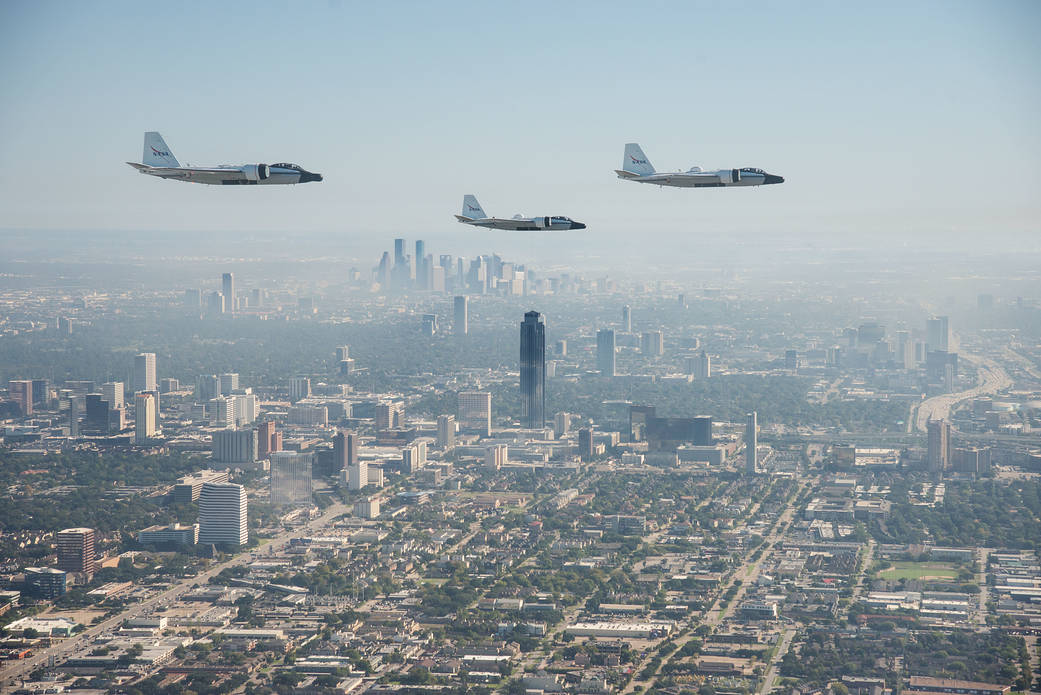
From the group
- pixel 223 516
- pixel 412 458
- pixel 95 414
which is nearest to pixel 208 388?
pixel 95 414

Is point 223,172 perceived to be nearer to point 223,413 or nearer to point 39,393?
point 223,413

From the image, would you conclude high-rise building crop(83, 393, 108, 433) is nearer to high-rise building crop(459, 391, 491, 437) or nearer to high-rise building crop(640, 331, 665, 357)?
high-rise building crop(459, 391, 491, 437)

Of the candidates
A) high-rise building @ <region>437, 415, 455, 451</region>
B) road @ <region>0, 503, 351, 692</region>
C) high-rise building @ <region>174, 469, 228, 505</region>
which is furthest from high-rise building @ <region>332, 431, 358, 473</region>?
high-rise building @ <region>437, 415, 455, 451</region>

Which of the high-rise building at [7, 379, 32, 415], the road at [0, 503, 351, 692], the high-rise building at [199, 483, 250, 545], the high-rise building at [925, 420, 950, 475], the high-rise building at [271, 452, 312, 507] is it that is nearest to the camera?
the road at [0, 503, 351, 692]

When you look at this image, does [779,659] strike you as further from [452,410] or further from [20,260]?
[20,260]

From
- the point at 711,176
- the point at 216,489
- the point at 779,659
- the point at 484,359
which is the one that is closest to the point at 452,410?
the point at 484,359

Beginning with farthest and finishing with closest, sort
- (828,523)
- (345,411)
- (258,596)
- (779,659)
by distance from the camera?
(345,411)
(828,523)
(258,596)
(779,659)
